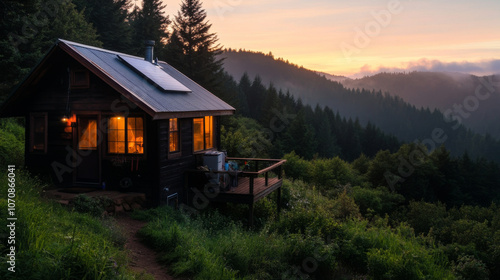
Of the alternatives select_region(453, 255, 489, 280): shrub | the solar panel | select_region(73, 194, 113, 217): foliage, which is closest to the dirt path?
select_region(73, 194, 113, 217): foliage

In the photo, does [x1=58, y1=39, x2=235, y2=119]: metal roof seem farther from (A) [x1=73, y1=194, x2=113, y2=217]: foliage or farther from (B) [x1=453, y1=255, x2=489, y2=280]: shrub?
(B) [x1=453, y1=255, x2=489, y2=280]: shrub

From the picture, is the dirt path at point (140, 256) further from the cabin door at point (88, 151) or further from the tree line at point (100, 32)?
the tree line at point (100, 32)

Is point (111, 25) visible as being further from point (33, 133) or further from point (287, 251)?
point (287, 251)

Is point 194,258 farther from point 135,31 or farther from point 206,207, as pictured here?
point 135,31

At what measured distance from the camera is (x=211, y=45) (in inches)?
1613

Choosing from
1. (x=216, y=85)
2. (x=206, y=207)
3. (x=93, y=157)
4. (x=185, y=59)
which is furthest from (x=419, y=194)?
(x=93, y=157)

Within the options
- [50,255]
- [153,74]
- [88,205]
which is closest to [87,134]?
[153,74]

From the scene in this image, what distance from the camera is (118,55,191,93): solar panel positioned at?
48.5 ft

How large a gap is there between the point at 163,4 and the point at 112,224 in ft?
178

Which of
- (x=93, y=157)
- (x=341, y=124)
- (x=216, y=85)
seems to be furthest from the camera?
(x=341, y=124)

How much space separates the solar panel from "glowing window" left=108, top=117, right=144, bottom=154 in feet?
6.42

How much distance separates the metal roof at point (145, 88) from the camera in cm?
1238

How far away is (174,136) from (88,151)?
3.12 meters

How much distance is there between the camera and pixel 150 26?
2138 inches
